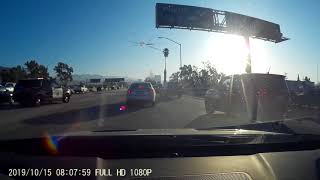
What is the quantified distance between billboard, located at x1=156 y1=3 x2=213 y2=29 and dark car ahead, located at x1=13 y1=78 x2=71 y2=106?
16.1m

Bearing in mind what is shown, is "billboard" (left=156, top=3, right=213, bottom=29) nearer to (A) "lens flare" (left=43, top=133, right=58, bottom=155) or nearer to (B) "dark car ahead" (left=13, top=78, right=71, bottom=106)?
(B) "dark car ahead" (left=13, top=78, right=71, bottom=106)

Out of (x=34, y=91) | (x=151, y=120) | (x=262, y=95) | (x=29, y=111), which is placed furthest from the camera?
(x=34, y=91)

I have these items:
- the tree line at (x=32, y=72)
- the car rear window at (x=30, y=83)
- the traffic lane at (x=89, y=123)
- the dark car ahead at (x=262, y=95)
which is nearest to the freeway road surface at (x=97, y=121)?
the traffic lane at (x=89, y=123)

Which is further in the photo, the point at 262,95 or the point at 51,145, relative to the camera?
the point at 262,95

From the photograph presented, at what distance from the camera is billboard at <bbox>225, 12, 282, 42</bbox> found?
145 feet

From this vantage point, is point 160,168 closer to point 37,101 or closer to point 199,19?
point 37,101

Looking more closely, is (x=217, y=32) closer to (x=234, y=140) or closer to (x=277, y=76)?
(x=277, y=76)

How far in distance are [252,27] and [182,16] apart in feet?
29.5

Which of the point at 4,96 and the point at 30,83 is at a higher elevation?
the point at 30,83

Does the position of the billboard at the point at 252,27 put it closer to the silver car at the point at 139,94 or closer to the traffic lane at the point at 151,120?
the silver car at the point at 139,94

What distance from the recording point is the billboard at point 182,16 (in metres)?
41.7

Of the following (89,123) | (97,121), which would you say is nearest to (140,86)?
(97,121)

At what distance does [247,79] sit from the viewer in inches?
591

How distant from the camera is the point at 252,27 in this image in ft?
152
